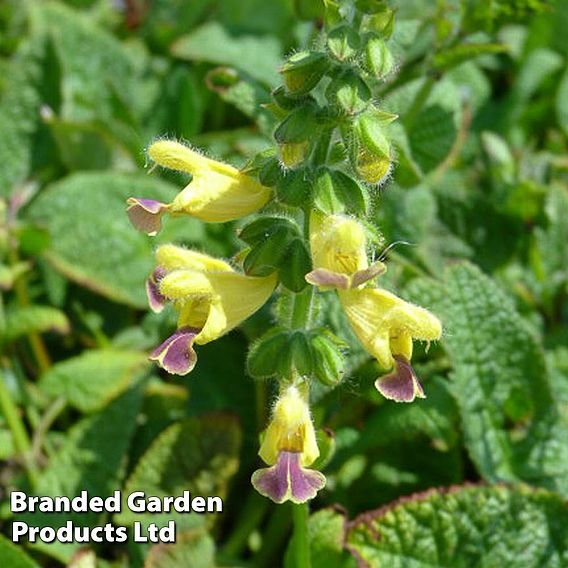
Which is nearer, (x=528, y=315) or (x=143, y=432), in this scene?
(x=143, y=432)

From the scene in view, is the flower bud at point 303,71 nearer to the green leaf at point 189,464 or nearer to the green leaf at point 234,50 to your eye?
the green leaf at point 189,464

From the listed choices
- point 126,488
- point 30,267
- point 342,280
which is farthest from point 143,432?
point 342,280

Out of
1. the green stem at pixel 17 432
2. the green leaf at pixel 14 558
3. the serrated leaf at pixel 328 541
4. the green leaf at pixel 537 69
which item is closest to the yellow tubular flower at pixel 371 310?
the serrated leaf at pixel 328 541

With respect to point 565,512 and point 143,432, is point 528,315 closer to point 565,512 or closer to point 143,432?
point 565,512

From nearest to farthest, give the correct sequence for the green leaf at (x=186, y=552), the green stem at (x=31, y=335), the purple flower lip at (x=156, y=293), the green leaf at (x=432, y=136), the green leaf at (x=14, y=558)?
the purple flower lip at (x=156, y=293) < the green leaf at (x=14, y=558) < the green leaf at (x=186, y=552) < the green leaf at (x=432, y=136) < the green stem at (x=31, y=335)

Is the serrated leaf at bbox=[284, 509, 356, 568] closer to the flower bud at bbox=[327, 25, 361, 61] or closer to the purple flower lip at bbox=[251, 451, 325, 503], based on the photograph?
the purple flower lip at bbox=[251, 451, 325, 503]

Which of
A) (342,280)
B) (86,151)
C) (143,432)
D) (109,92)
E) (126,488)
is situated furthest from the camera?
(109,92)
